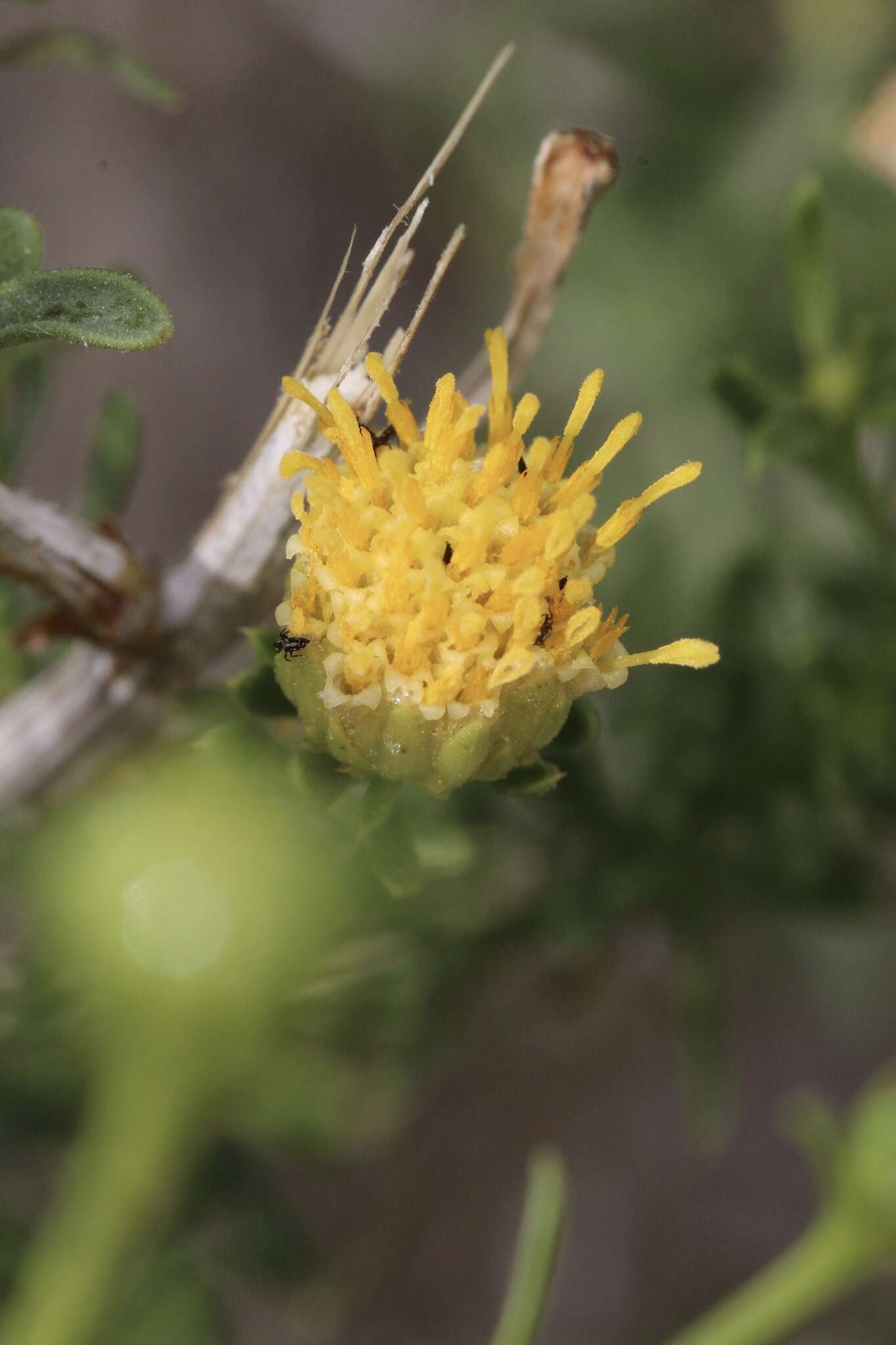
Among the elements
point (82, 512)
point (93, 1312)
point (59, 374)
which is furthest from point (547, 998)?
point (59, 374)

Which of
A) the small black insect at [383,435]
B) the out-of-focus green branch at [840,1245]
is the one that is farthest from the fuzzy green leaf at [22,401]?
the out-of-focus green branch at [840,1245]

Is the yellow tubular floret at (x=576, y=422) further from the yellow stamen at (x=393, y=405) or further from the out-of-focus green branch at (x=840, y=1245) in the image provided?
the out-of-focus green branch at (x=840, y=1245)

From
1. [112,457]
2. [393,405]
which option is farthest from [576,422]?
[112,457]

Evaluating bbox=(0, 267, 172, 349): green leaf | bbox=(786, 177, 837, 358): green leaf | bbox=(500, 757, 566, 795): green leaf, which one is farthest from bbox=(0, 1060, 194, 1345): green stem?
bbox=(786, 177, 837, 358): green leaf

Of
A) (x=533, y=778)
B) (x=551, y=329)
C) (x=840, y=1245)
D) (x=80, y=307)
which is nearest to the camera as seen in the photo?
(x=80, y=307)

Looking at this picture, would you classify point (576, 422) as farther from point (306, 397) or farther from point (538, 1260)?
point (538, 1260)

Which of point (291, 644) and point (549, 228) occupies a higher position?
point (549, 228)
